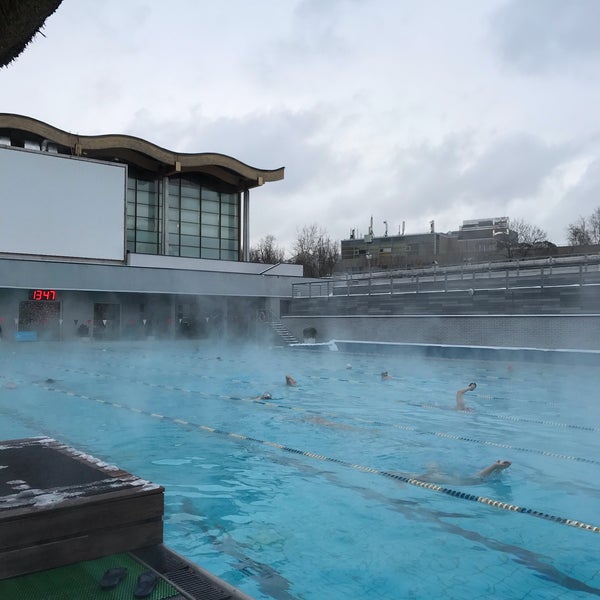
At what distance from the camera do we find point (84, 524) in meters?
2.96

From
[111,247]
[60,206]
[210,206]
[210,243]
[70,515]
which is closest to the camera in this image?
[70,515]

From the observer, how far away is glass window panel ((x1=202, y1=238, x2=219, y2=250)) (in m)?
35.3

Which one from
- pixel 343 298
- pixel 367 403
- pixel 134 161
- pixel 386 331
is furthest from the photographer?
pixel 134 161

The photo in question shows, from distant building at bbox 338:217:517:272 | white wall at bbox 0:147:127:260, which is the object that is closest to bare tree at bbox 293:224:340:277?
distant building at bbox 338:217:517:272

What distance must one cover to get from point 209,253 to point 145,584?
33.3 meters

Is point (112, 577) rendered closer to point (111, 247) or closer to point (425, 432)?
point (425, 432)

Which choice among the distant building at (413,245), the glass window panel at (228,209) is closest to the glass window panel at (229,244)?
the glass window panel at (228,209)

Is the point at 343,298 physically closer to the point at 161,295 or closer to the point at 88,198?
the point at 161,295

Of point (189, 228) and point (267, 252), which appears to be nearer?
point (189, 228)

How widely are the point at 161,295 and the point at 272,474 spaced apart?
2368 centimetres

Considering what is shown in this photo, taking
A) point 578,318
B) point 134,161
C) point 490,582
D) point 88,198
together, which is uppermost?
point 134,161

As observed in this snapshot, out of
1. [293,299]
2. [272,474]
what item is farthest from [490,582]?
[293,299]

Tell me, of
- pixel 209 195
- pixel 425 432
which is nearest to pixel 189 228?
pixel 209 195

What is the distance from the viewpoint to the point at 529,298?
67.2 feet
